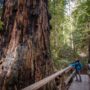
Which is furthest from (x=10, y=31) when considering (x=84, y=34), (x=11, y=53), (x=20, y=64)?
(x=84, y=34)

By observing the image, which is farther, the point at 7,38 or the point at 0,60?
the point at 7,38

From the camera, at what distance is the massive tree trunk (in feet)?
16.8

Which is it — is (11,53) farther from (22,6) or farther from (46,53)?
(22,6)

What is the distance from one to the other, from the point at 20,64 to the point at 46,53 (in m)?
1.04

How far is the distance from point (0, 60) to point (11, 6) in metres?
1.71

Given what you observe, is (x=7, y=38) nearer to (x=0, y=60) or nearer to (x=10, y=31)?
(x=10, y=31)

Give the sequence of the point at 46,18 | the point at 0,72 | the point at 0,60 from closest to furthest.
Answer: the point at 0,72, the point at 0,60, the point at 46,18

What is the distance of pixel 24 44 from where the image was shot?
5.59 meters

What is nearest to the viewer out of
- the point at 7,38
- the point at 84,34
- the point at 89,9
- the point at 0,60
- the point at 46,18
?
the point at 0,60

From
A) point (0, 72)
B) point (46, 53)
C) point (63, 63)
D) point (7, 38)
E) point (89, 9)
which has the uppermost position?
point (89, 9)

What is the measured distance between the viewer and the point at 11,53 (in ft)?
18.0

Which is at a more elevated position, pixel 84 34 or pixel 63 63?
pixel 84 34

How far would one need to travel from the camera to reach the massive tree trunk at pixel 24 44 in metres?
5.13

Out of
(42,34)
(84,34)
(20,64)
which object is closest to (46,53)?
(42,34)
